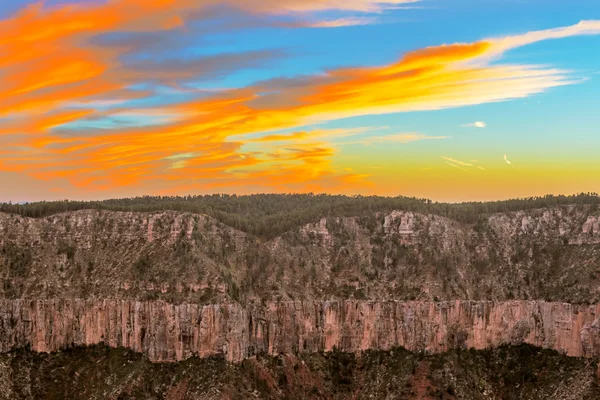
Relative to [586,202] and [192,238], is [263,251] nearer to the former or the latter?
[192,238]

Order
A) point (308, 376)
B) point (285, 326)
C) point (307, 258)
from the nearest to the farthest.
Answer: point (308, 376) < point (285, 326) < point (307, 258)

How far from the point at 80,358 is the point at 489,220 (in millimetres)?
85841

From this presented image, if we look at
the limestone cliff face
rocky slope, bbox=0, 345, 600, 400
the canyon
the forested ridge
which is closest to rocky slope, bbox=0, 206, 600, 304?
the canyon

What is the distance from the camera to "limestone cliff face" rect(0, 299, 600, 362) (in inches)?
5635

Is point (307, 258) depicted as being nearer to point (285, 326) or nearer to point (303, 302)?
point (303, 302)

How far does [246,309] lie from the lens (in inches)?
5876

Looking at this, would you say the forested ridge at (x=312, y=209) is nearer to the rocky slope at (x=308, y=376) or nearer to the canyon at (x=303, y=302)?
the canyon at (x=303, y=302)

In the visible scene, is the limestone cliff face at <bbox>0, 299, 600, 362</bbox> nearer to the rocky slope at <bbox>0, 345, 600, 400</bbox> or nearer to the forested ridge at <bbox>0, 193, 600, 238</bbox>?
the rocky slope at <bbox>0, 345, 600, 400</bbox>

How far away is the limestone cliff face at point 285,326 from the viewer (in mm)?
143125

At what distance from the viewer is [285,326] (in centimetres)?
15050

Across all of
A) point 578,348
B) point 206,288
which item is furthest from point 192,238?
point 578,348

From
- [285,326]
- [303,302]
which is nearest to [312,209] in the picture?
[303,302]

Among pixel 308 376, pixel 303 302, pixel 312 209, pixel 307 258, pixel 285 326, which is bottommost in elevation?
pixel 308 376

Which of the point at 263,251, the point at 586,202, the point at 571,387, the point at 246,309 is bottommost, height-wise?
the point at 571,387
